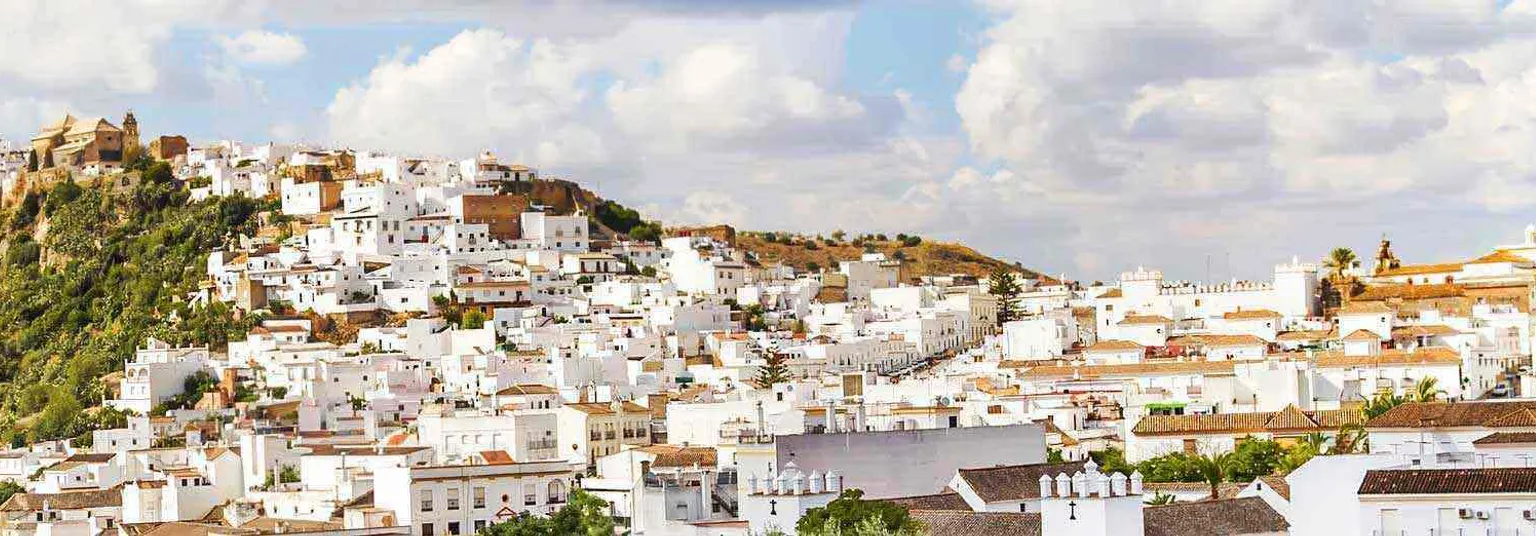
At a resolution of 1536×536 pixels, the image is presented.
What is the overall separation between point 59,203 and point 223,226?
1311 cm

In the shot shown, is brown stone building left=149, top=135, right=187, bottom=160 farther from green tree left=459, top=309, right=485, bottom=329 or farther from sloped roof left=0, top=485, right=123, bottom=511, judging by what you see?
sloped roof left=0, top=485, right=123, bottom=511

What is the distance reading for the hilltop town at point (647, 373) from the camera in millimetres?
38812

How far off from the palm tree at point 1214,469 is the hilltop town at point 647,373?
1.60ft

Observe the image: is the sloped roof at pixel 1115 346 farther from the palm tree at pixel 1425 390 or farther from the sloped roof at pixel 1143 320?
the palm tree at pixel 1425 390

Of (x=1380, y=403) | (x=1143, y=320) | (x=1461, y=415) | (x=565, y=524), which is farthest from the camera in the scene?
(x=1143, y=320)

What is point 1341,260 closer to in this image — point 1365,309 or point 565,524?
point 1365,309

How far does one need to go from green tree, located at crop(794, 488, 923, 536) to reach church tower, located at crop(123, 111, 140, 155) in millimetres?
85835

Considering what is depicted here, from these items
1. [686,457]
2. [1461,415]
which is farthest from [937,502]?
[686,457]

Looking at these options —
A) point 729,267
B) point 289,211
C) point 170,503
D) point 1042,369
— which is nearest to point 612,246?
point 729,267

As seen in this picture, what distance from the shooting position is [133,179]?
11012 centimetres

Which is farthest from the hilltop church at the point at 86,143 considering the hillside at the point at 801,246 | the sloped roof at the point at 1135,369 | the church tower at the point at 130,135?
the sloped roof at the point at 1135,369

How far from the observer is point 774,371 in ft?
230

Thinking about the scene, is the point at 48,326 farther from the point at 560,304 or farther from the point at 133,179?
the point at 560,304

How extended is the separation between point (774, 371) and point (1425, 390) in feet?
60.0
